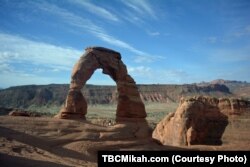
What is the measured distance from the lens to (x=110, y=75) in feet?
102

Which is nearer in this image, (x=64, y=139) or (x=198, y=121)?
(x=64, y=139)

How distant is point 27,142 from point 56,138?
2.57 metres

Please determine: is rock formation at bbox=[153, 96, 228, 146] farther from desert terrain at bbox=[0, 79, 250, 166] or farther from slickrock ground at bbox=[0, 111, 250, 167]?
slickrock ground at bbox=[0, 111, 250, 167]

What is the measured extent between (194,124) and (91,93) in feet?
309

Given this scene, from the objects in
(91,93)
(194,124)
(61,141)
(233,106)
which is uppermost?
(91,93)

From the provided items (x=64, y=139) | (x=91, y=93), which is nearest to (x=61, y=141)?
(x=64, y=139)

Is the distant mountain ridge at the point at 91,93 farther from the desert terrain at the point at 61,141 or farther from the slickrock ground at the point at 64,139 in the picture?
→ the slickrock ground at the point at 64,139

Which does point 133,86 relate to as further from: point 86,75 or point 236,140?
point 236,140

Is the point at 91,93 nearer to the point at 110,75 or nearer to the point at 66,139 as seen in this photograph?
the point at 110,75

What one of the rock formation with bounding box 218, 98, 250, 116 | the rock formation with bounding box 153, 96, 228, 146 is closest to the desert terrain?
the rock formation with bounding box 153, 96, 228, 146

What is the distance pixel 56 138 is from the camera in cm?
2216

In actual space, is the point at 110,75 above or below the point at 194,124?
above

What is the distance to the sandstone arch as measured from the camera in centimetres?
2856

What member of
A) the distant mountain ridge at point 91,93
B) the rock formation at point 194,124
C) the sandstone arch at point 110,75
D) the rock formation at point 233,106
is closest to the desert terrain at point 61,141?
the sandstone arch at point 110,75
